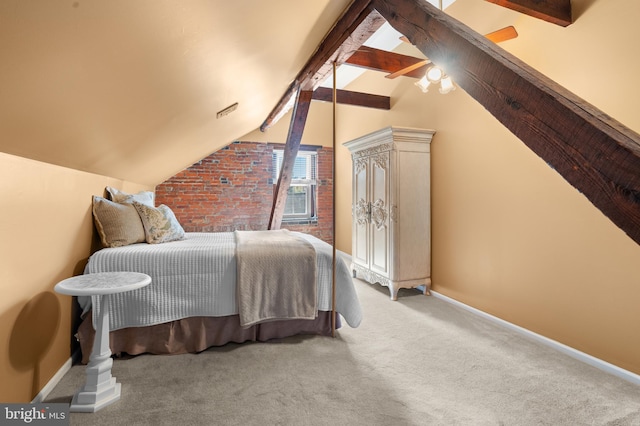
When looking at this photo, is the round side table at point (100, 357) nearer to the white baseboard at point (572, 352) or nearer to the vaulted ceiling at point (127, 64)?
the vaulted ceiling at point (127, 64)

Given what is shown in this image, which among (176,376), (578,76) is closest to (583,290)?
(578,76)

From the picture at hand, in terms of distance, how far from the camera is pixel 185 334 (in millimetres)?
2141

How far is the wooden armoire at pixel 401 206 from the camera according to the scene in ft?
10.8

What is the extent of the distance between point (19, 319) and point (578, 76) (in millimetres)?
3494

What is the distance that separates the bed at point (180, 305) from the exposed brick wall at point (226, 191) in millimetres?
2858

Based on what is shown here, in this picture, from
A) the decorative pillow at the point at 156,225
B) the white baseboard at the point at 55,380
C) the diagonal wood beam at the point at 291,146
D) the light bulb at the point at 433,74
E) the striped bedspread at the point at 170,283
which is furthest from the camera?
the diagonal wood beam at the point at 291,146

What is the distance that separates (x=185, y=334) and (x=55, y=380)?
2.28 ft

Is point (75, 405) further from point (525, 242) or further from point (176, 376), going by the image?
point (525, 242)

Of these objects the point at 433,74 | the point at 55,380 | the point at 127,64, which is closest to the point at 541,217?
the point at 433,74

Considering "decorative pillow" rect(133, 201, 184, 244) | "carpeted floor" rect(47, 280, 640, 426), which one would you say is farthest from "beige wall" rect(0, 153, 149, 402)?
"decorative pillow" rect(133, 201, 184, 244)

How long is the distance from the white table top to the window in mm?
4016

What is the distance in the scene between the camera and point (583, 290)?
2.07m

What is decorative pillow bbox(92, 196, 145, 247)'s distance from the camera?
7.32 feet

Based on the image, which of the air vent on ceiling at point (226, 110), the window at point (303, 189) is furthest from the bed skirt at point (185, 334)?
the window at point (303, 189)
